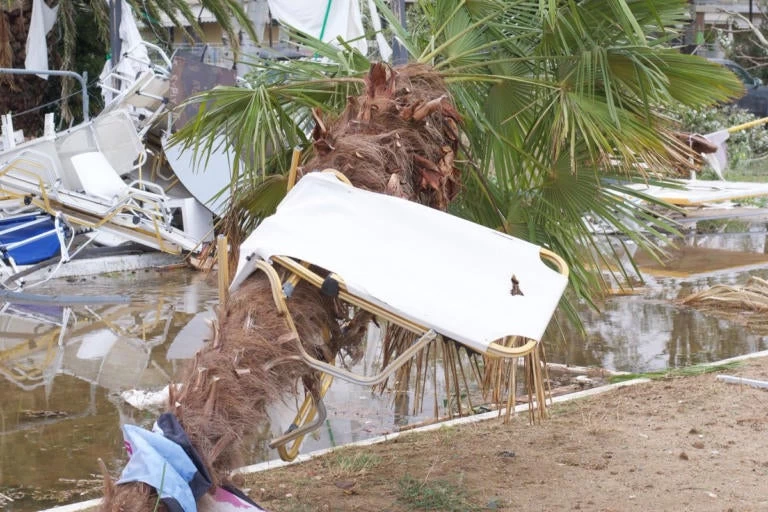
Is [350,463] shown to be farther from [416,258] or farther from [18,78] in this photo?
[18,78]

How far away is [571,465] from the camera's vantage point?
5508mm

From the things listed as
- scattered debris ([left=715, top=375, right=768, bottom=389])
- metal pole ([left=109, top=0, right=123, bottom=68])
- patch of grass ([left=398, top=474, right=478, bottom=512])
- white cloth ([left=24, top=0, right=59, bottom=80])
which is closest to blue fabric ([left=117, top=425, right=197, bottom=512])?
patch of grass ([left=398, top=474, right=478, bottom=512])

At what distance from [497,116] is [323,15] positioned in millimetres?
8911

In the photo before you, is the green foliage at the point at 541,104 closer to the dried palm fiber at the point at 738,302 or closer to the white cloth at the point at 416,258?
the white cloth at the point at 416,258

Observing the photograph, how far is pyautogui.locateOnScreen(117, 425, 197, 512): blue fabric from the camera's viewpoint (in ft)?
10.5

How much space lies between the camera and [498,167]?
5477mm

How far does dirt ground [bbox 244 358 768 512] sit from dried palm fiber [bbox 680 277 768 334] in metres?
3.30

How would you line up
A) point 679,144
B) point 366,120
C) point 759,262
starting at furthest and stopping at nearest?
point 759,262
point 679,144
point 366,120

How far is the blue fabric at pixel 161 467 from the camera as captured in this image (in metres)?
3.21

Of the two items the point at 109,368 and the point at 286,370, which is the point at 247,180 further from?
the point at 109,368

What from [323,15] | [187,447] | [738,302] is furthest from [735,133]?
[187,447]

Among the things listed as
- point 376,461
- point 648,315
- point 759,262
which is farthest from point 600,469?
point 759,262

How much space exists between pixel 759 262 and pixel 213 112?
9841 millimetres

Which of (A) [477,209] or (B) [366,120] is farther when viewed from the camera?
(A) [477,209]
